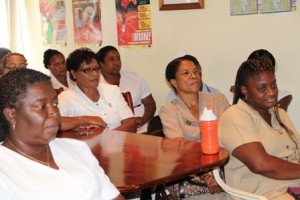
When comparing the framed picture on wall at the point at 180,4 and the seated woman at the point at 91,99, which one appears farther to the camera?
the framed picture on wall at the point at 180,4

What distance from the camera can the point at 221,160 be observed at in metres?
2.06

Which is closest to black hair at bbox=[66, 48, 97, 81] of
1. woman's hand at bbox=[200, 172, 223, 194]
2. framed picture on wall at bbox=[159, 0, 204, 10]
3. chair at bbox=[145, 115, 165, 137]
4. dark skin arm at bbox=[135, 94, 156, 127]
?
chair at bbox=[145, 115, 165, 137]

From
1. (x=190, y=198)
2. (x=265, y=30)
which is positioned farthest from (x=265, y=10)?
(x=190, y=198)

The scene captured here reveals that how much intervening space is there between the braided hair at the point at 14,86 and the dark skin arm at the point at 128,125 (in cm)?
173

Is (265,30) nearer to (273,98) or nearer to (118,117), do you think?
(118,117)

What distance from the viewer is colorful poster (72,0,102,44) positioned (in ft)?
17.0

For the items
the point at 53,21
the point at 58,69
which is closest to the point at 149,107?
the point at 58,69

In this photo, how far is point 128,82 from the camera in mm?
4457

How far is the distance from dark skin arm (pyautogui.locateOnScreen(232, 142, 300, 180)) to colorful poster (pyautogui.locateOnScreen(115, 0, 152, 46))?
106 inches

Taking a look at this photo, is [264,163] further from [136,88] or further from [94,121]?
[136,88]

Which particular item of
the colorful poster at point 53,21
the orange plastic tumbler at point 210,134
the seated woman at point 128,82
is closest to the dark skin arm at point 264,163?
the orange plastic tumbler at point 210,134

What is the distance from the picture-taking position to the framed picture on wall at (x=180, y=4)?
13.7ft

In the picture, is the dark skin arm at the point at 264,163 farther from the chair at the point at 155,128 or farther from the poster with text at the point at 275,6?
the poster with text at the point at 275,6

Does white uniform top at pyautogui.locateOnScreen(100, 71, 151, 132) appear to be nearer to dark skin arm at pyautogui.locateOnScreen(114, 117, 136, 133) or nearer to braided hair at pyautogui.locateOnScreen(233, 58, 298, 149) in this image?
dark skin arm at pyautogui.locateOnScreen(114, 117, 136, 133)
